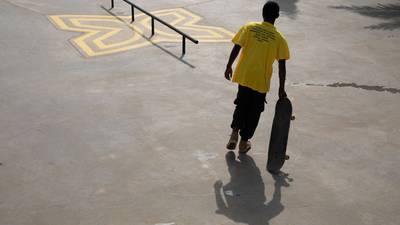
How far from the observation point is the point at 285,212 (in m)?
5.41

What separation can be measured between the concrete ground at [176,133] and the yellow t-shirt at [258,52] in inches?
45.4

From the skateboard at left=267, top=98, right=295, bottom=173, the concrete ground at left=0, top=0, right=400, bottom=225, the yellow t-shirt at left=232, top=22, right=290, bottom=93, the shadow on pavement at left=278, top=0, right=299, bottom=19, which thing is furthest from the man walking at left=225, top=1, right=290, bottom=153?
the shadow on pavement at left=278, top=0, right=299, bottom=19

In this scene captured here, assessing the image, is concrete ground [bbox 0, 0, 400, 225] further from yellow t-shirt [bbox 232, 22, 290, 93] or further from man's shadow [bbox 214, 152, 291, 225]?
yellow t-shirt [bbox 232, 22, 290, 93]

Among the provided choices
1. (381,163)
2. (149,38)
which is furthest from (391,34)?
(381,163)

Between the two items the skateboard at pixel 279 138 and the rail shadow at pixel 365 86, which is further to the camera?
the rail shadow at pixel 365 86

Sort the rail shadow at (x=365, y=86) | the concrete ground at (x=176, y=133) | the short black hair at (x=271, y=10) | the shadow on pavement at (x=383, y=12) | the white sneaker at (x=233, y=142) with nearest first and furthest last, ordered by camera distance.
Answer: the concrete ground at (x=176, y=133)
the short black hair at (x=271, y=10)
the white sneaker at (x=233, y=142)
the rail shadow at (x=365, y=86)
the shadow on pavement at (x=383, y=12)

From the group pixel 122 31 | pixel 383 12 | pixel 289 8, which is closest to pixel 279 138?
pixel 122 31

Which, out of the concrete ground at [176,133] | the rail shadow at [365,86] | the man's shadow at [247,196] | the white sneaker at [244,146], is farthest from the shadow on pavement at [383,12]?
the man's shadow at [247,196]

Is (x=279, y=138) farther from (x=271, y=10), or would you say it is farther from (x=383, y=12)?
(x=383, y=12)

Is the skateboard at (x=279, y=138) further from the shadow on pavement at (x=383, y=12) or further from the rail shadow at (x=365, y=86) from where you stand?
the shadow on pavement at (x=383, y=12)

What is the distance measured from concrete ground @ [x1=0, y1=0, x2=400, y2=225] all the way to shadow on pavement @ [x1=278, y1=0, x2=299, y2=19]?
8.06 feet

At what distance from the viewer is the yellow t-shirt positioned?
6.03 metres

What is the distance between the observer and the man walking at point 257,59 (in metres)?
6.03

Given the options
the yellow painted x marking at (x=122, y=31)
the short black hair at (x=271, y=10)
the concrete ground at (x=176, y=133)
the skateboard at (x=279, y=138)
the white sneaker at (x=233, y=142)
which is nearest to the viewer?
the concrete ground at (x=176, y=133)
